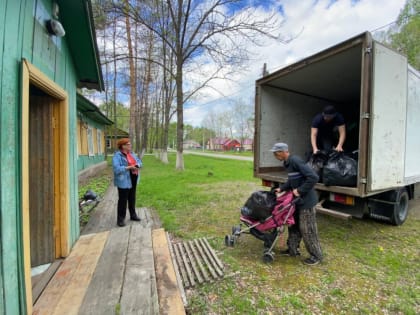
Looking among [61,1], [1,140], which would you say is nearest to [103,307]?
[1,140]

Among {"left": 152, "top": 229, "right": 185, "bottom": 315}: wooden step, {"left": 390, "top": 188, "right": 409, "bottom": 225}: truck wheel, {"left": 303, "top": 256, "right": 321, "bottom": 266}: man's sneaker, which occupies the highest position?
{"left": 390, "top": 188, "right": 409, "bottom": 225}: truck wheel

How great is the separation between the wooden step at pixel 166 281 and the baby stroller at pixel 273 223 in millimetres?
899

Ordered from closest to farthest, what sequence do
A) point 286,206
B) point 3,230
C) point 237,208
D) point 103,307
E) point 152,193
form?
point 3,230 < point 103,307 < point 286,206 < point 237,208 < point 152,193

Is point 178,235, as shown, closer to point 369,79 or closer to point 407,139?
point 369,79

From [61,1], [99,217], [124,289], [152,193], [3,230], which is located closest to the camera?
[3,230]

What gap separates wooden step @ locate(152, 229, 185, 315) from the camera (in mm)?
1937

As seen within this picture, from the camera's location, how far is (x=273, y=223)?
2.78 metres

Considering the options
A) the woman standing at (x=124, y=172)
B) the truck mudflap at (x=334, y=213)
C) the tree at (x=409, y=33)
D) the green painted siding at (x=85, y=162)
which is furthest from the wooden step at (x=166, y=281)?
the tree at (x=409, y=33)

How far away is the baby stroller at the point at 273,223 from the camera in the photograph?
272 centimetres

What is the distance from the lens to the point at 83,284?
7.14ft

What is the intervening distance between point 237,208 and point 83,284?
12.0 ft

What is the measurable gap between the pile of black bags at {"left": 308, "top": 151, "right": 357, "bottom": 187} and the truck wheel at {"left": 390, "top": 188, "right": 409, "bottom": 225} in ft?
4.58

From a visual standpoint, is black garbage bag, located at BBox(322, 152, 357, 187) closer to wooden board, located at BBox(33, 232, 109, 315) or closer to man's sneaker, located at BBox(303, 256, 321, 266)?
man's sneaker, located at BBox(303, 256, 321, 266)

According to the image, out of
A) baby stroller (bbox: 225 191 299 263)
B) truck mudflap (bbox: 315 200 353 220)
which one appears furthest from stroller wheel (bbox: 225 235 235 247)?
truck mudflap (bbox: 315 200 353 220)
